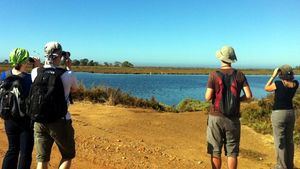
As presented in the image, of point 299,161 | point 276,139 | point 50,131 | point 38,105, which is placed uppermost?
point 38,105

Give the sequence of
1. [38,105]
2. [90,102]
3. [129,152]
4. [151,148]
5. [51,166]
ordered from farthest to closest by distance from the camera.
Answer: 1. [90,102]
2. [151,148]
3. [129,152]
4. [51,166]
5. [38,105]

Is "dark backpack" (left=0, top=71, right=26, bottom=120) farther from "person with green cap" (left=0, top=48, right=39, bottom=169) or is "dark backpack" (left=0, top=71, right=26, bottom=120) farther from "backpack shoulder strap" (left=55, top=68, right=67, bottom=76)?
"backpack shoulder strap" (left=55, top=68, right=67, bottom=76)

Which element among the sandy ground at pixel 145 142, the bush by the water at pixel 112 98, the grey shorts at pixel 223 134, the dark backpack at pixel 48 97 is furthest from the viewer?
the bush by the water at pixel 112 98

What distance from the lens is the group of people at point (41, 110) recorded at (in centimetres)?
467

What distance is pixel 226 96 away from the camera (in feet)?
18.4

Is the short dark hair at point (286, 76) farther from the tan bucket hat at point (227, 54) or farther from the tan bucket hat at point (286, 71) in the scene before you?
the tan bucket hat at point (227, 54)

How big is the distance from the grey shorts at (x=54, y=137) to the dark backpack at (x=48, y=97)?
0.38 ft

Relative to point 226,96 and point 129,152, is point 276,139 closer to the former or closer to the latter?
point 226,96

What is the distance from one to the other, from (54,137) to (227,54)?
245 cm

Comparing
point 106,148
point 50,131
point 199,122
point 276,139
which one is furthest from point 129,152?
point 199,122

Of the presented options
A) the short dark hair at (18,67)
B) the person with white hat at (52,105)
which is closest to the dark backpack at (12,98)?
the short dark hair at (18,67)

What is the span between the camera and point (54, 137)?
4840 mm

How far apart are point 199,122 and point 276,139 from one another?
531 cm

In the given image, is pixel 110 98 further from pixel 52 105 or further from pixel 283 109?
pixel 52 105
